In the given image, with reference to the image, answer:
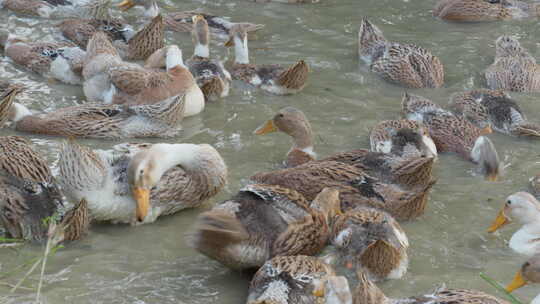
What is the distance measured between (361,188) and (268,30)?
495 cm

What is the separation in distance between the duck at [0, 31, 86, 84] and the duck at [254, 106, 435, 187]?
2.40 meters

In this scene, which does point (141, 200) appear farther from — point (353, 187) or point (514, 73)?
point (514, 73)

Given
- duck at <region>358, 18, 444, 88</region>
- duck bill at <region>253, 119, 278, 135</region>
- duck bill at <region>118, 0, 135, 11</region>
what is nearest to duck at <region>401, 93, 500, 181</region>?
duck at <region>358, 18, 444, 88</region>

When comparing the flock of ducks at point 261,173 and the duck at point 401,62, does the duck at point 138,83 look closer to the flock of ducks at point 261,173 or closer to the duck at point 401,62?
the flock of ducks at point 261,173

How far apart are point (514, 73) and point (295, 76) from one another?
246 cm

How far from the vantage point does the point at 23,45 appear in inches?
380

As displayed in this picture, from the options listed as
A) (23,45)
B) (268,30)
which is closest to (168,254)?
(23,45)

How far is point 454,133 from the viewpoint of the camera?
814 cm

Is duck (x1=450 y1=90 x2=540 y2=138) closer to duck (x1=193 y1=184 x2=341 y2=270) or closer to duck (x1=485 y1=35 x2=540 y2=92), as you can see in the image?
duck (x1=485 y1=35 x2=540 y2=92)

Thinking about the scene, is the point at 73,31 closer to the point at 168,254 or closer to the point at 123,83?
the point at 123,83

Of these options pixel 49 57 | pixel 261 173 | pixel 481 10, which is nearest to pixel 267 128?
pixel 261 173

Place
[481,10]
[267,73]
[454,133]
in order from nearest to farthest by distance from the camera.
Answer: [454,133], [267,73], [481,10]

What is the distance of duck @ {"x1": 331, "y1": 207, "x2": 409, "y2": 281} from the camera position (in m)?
5.59

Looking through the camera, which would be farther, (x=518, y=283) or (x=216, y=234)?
(x=216, y=234)
